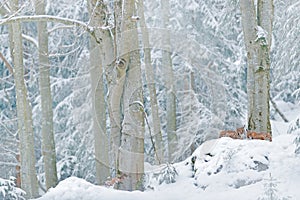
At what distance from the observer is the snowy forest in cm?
605

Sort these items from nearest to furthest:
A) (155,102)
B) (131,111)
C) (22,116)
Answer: (131,111) → (22,116) → (155,102)

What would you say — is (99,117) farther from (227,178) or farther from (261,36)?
(227,178)

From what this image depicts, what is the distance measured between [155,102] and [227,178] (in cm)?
867

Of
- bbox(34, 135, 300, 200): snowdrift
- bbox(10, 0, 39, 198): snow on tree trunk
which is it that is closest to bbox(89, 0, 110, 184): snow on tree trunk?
bbox(10, 0, 39, 198): snow on tree trunk

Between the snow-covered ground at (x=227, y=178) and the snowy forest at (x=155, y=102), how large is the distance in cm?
2

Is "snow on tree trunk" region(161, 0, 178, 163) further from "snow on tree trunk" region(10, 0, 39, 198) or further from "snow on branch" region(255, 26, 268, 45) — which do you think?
"snow on branch" region(255, 26, 268, 45)

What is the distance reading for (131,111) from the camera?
23.1ft

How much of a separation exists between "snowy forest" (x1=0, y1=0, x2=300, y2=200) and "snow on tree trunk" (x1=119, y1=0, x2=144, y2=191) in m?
0.01

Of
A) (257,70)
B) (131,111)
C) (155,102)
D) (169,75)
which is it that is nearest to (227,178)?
(131,111)

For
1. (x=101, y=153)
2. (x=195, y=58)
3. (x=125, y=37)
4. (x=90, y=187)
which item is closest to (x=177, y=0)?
(x=195, y=58)

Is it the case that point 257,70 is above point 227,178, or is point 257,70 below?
above

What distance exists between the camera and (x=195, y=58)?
1691 cm

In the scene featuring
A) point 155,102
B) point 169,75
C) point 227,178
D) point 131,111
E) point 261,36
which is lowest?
point 227,178

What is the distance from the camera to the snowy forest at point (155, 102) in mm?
6047
